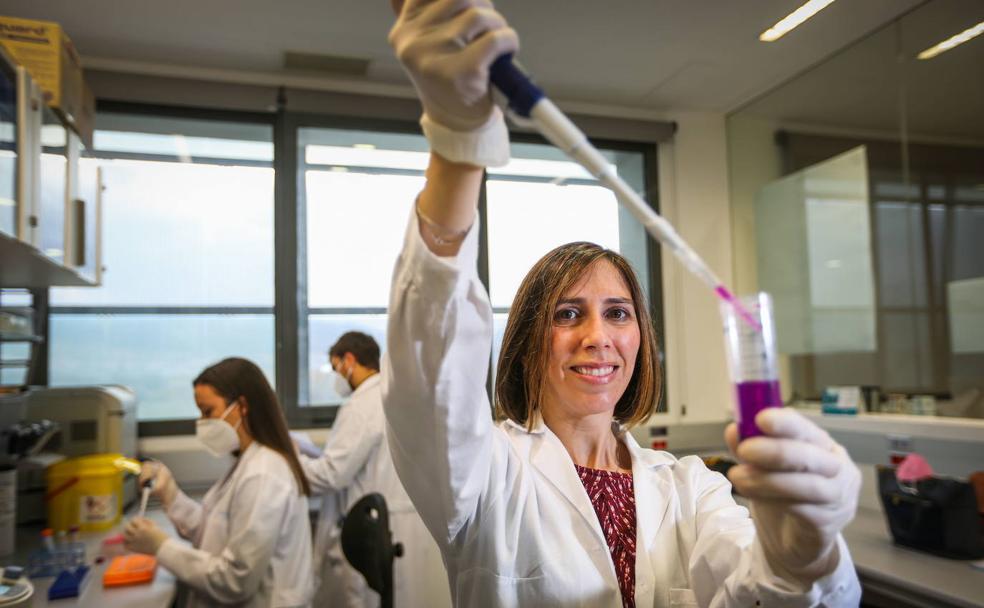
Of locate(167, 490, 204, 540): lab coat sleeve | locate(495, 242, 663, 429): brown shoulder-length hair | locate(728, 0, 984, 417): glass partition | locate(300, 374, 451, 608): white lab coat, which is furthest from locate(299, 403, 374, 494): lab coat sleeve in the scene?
locate(728, 0, 984, 417): glass partition

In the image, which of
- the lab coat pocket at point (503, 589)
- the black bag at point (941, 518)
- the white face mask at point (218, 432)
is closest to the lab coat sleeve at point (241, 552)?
the white face mask at point (218, 432)

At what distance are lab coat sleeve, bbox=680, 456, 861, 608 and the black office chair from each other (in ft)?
2.40

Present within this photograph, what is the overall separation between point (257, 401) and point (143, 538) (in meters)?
0.51

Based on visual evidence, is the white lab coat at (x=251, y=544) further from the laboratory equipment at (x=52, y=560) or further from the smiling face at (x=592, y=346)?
the smiling face at (x=592, y=346)

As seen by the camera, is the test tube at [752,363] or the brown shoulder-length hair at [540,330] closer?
the test tube at [752,363]

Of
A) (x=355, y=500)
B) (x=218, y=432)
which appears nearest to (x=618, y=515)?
(x=218, y=432)

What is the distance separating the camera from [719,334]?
4145 millimetres

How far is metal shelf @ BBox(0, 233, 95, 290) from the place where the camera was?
2.03m

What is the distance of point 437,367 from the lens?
2.41 feet

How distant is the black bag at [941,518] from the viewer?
6.52 ft

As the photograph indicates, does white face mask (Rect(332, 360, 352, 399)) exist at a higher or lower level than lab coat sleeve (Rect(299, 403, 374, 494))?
higher

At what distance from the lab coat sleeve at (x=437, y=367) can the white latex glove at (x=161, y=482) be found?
179cm

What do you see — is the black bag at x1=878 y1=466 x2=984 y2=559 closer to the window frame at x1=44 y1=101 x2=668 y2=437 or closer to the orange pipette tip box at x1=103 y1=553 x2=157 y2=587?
the orange pipette tip box at x1=103 y1=553 x2=157 y2=587

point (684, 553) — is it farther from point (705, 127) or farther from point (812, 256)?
point (705, 127)
